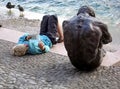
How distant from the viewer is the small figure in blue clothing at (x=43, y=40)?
785 centimetres

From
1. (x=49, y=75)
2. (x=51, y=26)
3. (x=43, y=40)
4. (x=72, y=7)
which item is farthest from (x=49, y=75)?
(x=72, y=7)

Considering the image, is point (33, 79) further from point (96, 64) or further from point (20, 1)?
point (20, 1)

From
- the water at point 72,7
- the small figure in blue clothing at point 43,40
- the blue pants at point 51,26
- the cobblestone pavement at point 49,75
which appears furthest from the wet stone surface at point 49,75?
the water at point 72,7

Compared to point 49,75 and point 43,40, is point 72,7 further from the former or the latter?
point 49,75

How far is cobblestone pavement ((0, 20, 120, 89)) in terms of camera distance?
6148 mm

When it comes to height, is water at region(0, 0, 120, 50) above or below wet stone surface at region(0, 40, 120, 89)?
below

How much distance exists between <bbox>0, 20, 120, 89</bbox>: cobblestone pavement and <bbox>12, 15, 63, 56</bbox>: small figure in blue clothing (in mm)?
200

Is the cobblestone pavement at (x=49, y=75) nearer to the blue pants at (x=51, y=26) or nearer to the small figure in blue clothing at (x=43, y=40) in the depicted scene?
the small figure in blue clothing at (x=43, y=40)

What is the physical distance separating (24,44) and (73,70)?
5.18 feet

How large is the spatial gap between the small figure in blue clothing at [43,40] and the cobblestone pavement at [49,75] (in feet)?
0.65

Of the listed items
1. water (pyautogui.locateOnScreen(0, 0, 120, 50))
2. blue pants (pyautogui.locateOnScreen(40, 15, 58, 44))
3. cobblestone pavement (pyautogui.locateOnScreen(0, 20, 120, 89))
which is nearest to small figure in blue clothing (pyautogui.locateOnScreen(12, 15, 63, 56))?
blue pants (pyautogui.locateOnScreen(40, 15, 58, 44))

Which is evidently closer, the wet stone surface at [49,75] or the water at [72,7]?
the wet stone surface at [49,75]

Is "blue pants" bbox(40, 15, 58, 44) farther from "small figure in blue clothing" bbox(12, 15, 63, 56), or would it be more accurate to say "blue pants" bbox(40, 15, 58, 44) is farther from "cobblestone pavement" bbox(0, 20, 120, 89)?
"cobblestone pavement" bbox(0, 20, 120, 89)

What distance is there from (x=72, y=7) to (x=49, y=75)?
39.5 feet
